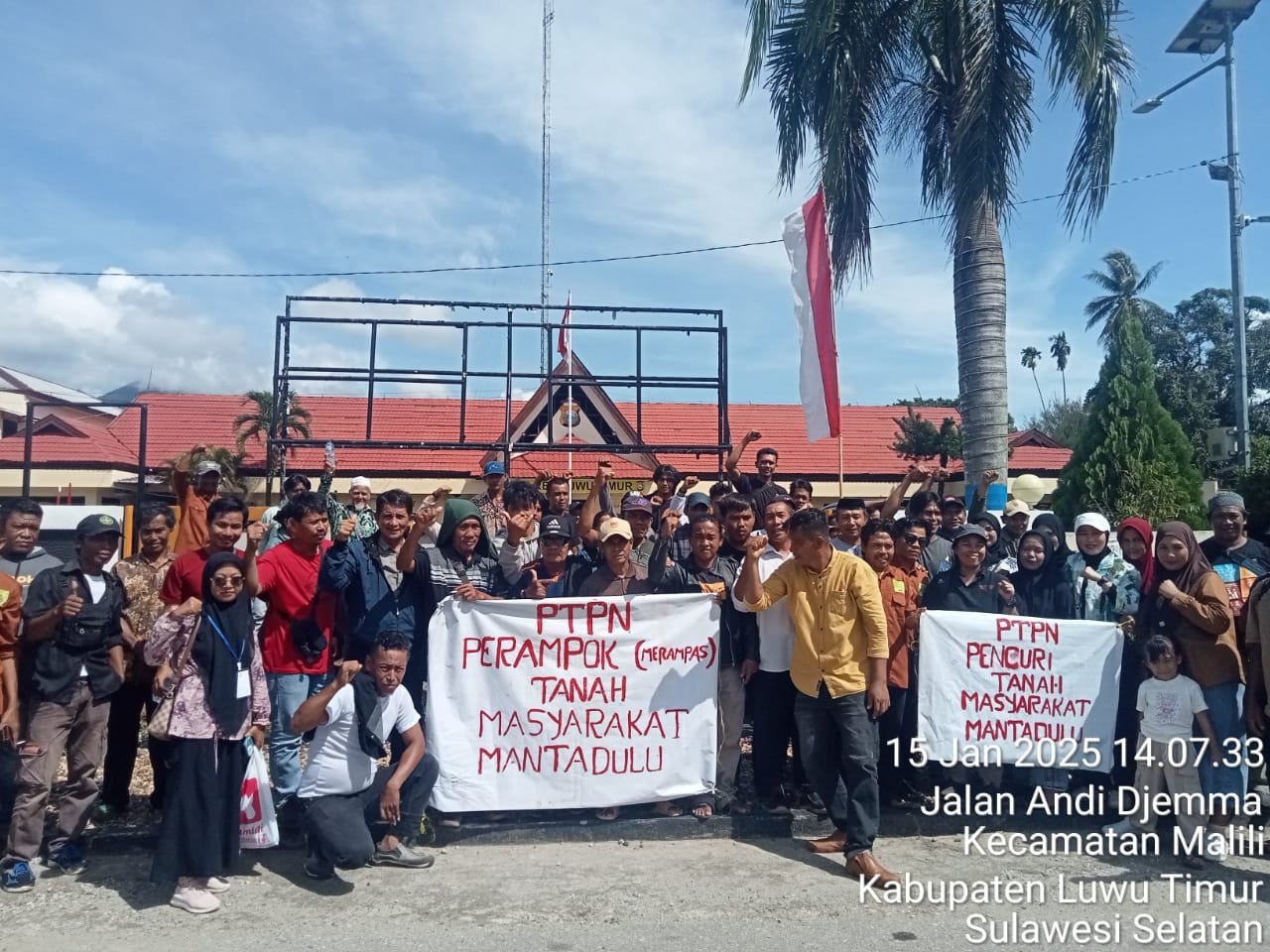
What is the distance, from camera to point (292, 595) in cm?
495

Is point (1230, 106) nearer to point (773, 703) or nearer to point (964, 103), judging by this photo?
point (964, 103)

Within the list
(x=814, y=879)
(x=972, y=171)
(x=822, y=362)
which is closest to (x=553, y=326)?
(x=822, y=362)

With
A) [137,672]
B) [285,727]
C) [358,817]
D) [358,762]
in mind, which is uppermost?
[137,672]

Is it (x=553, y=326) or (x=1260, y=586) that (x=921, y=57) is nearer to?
(x=553, y=326)

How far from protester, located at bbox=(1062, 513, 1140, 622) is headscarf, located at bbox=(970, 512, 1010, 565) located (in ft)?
2.09

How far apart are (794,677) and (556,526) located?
1710mm

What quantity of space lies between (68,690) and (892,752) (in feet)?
14.7

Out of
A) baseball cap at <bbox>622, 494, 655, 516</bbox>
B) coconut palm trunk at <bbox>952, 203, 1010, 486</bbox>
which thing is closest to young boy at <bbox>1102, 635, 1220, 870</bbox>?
baseball cap at <bbox>622, 494, 655, 516</bbox>

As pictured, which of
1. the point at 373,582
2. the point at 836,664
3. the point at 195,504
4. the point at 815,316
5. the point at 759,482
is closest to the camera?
the point at 836,664

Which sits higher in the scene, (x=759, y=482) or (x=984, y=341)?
(x=984, y=341)

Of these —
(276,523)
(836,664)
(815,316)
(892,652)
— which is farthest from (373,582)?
(815,316)

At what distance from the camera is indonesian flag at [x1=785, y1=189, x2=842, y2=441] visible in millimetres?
8867

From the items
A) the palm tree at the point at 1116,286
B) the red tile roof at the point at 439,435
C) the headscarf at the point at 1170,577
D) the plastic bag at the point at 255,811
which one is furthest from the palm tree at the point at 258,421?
the palm tree at the point at 1116,286

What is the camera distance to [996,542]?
6.97 m
